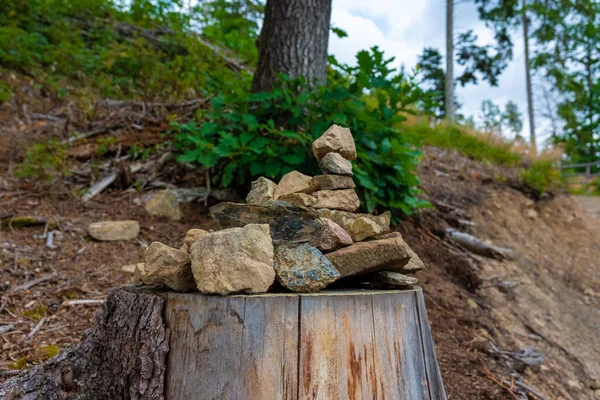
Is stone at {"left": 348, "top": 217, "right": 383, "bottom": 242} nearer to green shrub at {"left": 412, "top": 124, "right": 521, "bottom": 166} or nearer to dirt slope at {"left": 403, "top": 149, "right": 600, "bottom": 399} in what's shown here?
dirt slope at {"left": 403, "top": 149, "right": 600, "bottom": 399}

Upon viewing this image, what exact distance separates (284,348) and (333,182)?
719 mm

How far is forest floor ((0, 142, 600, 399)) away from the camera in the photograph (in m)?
2.75

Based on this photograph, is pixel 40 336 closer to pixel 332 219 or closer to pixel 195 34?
pixel 332 219

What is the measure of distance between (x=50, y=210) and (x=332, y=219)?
10.5 ft

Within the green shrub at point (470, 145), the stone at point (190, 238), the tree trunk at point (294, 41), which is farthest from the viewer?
the green shrub at point (470, 145)

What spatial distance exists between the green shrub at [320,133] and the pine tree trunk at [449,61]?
10280mm

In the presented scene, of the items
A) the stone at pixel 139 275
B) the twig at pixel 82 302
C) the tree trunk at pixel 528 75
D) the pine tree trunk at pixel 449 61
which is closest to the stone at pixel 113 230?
the twig at pixel 82 302

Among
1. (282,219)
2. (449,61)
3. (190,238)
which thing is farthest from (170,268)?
(449,61)

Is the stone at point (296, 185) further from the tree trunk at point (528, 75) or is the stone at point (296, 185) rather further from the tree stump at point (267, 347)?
the tree trunk at point (528, 75)

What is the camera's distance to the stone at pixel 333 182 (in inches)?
70.4

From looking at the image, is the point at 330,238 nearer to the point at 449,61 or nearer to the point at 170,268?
the point at 170,268

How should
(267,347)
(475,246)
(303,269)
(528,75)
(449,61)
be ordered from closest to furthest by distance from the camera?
(267,347) → (303,269) → (475,246) → (449,61) → (528,75)

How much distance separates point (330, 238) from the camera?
1572mm

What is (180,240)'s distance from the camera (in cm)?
365
